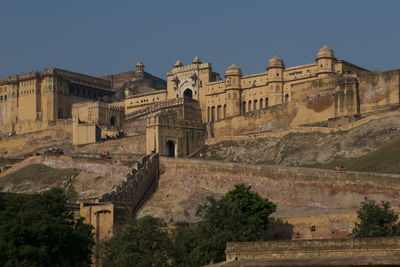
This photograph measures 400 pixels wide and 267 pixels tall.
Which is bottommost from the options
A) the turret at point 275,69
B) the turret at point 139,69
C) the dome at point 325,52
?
the turret at point 275,69

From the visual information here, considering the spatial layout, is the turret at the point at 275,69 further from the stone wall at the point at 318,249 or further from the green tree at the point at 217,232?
the stone wall at the point at 318,249

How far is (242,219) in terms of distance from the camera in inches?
1503

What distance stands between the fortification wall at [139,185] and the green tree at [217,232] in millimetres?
10698

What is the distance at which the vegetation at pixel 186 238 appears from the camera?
34859 millimetres

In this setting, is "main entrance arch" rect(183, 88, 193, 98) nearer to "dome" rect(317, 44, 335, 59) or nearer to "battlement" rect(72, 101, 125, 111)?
"battlement" rect(72, 101, 125, 111)

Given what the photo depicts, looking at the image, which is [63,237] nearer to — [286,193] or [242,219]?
[242,219]

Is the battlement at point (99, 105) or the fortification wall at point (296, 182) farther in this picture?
the battlement at point (99, 105)

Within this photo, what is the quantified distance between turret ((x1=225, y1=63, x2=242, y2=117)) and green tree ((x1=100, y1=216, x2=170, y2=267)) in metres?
43.0

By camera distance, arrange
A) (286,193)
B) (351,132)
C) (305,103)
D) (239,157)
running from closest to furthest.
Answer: (286,193)
(351,132)
(239,157)
(305,103)

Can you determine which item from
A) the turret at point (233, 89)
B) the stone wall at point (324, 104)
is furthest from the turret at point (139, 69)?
the stone wall at point (324, 104)

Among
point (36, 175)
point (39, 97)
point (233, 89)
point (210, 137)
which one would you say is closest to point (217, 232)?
point (36, 175)

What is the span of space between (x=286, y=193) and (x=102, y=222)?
11073 mm

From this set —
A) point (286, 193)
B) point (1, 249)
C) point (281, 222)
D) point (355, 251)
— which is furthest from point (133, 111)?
point (355, 251)

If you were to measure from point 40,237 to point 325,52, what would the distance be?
46.4 m
